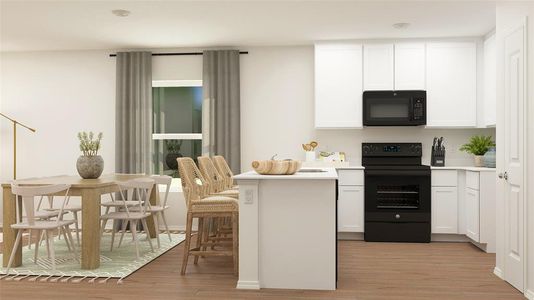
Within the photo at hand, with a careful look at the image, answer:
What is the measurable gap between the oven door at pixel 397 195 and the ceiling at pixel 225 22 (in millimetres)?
1729

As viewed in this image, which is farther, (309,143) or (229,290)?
(309,143)

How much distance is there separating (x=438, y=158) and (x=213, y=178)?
2.94 meters

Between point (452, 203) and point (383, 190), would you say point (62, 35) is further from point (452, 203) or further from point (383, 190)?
point (452, 203)

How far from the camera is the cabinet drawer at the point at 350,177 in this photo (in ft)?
20.2

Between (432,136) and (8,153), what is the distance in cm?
600

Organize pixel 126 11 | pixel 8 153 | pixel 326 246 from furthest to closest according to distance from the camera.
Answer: pixel 8 153
pixel 126 11
pixel 326 246

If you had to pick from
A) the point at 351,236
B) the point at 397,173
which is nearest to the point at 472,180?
the point at 397,173

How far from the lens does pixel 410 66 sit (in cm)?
631

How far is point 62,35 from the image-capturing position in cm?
622

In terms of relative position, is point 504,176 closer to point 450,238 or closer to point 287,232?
point 287,232

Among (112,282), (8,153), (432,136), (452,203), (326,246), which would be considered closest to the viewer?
(326,246)

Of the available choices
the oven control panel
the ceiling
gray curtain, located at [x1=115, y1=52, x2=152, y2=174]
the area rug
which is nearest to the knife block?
the oven control panel

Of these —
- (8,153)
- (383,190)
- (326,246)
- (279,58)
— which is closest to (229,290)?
(326,246)

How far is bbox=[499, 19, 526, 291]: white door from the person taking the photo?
12.8 feet
